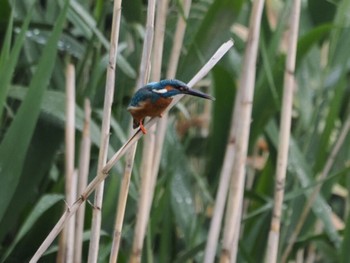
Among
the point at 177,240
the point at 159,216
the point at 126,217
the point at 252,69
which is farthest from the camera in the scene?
the point at 177,240

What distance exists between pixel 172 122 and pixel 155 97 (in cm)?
92

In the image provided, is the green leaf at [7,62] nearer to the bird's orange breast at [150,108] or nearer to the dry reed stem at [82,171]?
the dry reed stem at [82,171]

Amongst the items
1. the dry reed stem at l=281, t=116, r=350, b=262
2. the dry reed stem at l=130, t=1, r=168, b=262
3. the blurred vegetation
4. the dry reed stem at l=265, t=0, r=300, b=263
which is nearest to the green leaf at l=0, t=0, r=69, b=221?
the blurred vegetation

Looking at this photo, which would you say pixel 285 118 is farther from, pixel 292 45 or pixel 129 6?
pixel 129 6

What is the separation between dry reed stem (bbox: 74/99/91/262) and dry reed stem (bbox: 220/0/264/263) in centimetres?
27

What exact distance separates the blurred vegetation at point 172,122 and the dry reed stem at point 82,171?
0.06 m

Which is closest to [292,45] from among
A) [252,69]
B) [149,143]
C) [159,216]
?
[252,69]

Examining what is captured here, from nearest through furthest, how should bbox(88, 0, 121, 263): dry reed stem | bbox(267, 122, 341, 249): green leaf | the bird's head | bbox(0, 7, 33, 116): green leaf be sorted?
the bird's head, bbox(88, 0, 121, 263): dry reed stem, bbox(0, 7, 33, 116): green leaf, bbox(267, 122, 341, 249): green leaf

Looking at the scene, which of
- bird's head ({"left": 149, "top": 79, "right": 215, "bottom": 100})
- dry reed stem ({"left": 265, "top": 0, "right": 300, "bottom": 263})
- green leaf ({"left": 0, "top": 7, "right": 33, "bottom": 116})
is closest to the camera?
bird's head ({"left": 149, "top": 79, "right": 215, "bottom": 100})

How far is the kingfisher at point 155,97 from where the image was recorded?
1.05 metres

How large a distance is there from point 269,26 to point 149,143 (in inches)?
23.1

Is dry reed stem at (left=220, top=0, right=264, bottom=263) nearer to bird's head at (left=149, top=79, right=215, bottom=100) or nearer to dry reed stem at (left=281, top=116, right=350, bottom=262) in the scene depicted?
dry reed stem at (left=281, top=116, right=350, bottom=262)

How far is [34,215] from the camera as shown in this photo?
1.60 m

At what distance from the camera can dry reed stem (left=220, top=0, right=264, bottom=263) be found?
1.52m
